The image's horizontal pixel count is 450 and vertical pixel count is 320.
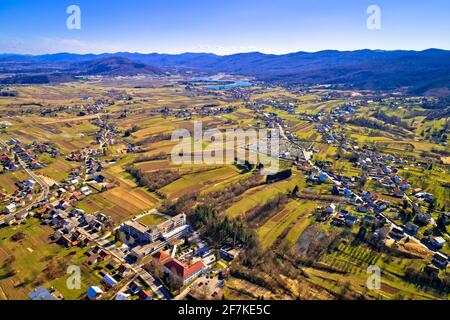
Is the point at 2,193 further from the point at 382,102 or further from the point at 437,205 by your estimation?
the point at 382,102

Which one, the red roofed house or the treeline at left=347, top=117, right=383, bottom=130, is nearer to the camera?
the red roofed house

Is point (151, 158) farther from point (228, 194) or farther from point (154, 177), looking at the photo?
point (228, 194)

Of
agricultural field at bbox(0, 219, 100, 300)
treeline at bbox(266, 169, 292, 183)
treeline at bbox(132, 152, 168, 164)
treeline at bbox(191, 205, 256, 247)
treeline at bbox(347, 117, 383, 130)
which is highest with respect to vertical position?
treeline at bbox(347, 117, 383, 130)

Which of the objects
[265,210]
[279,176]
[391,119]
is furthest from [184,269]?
[391,119]

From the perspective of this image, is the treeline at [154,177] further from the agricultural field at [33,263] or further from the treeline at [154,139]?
the treeline at [154,139]

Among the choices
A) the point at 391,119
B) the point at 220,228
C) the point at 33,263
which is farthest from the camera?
the point at 391,119

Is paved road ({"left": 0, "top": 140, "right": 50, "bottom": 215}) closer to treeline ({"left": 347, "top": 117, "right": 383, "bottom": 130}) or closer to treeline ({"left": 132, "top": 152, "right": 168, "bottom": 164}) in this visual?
treeline ({"left": 132, "top": 152, "right": 168, "bottom": 164})

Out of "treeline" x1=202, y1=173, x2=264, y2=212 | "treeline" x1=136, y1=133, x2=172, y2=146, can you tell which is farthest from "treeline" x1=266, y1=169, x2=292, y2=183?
"treeline" x1=136, y1=133, x2=172, y2=146

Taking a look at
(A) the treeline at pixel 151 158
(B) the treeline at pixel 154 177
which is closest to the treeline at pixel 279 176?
(B) the treeline at pixel 154 177
